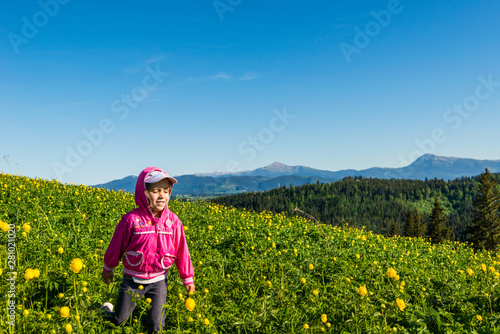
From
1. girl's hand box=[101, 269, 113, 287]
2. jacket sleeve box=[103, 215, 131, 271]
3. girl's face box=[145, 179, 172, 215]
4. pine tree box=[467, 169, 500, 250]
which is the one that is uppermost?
girl's face box=[145, 179, 172, 215]

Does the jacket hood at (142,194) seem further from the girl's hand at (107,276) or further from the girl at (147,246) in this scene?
the girl's hand at (107,276)

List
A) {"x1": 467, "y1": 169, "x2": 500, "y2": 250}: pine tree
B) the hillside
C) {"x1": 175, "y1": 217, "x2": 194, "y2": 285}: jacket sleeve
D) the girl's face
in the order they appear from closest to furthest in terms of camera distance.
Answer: the hillside → the girl's face → {"x1": 175, "y1": 217, "x2": 194, "y2": 285}: jacket sleeve → {"x1": 467, "y1": 169, "x2": 500, "y2": 250}: pine tree

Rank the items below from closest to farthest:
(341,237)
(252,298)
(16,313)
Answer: (16,313) < (252,298) < (341,237)

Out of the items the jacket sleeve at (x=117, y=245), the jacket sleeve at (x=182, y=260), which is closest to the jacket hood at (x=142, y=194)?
the jacket sleeve at (x=117, y=245)

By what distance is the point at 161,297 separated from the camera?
11.2 feet

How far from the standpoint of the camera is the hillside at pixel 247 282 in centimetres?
315

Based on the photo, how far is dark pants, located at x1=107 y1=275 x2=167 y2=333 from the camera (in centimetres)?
321

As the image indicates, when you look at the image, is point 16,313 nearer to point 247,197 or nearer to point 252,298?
point 252,298

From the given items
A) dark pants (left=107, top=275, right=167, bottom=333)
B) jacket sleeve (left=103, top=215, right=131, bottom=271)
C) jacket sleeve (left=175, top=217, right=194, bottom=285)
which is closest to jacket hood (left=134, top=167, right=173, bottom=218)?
jacket sleeve (left=103, top=215, right=131, bottom=271)

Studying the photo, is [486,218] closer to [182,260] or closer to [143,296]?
[182,260]

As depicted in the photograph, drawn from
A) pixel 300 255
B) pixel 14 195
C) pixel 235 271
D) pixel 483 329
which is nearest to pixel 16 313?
pixel 235 271

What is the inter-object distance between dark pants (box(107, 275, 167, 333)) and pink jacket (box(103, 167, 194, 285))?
125mm

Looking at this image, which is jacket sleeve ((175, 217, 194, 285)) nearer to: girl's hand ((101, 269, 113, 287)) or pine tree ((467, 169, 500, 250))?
girl's hand ((101, 269, 113, 287))

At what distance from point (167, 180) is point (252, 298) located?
1.85 meters
